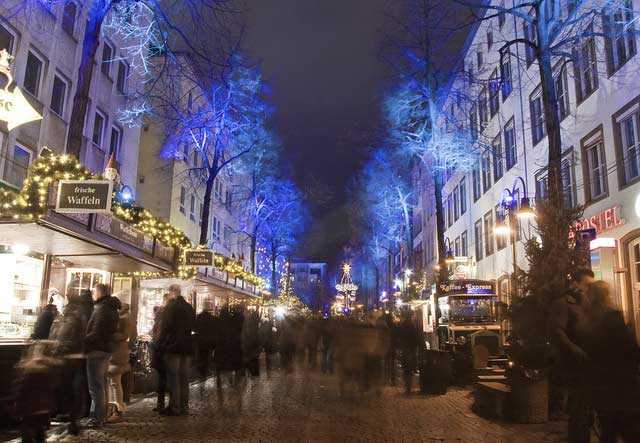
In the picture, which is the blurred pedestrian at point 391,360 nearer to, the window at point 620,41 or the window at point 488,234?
the window at point 620,41

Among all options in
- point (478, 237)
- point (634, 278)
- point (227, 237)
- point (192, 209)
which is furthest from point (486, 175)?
point (227, 237)

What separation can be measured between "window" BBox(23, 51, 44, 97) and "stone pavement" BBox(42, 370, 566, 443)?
432 inches

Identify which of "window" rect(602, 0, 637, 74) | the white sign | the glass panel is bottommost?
the glass panel

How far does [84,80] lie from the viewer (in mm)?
12484

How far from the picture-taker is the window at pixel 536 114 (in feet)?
84.0

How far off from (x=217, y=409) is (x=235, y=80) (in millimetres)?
18547

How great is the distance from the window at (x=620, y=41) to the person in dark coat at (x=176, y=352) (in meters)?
14.4

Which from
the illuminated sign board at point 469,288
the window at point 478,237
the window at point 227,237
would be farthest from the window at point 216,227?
the illuminated sign board at point 469,288

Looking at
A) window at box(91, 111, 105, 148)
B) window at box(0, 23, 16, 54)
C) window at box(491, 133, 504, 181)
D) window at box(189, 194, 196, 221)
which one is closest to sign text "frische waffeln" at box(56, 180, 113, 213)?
window at box(0, 23, 16, 54)

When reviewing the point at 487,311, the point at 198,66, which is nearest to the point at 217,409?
the point at 198,66

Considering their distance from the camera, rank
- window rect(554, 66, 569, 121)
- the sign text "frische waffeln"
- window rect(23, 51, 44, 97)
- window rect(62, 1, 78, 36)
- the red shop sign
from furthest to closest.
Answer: window rect(554, 66, 569, 121) → window rect(62, 1, 78, 36) → window rect(23, 51, 44, 97) → the red shop sign → the sign text "frische waffeln"

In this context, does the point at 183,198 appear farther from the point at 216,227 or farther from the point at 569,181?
the point at 569,181

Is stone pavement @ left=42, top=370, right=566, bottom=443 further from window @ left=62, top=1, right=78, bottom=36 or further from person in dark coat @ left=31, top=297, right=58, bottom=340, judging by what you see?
window @ left=62, top=1, right=78, bottom=36

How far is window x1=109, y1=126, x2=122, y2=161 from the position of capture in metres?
24.6
